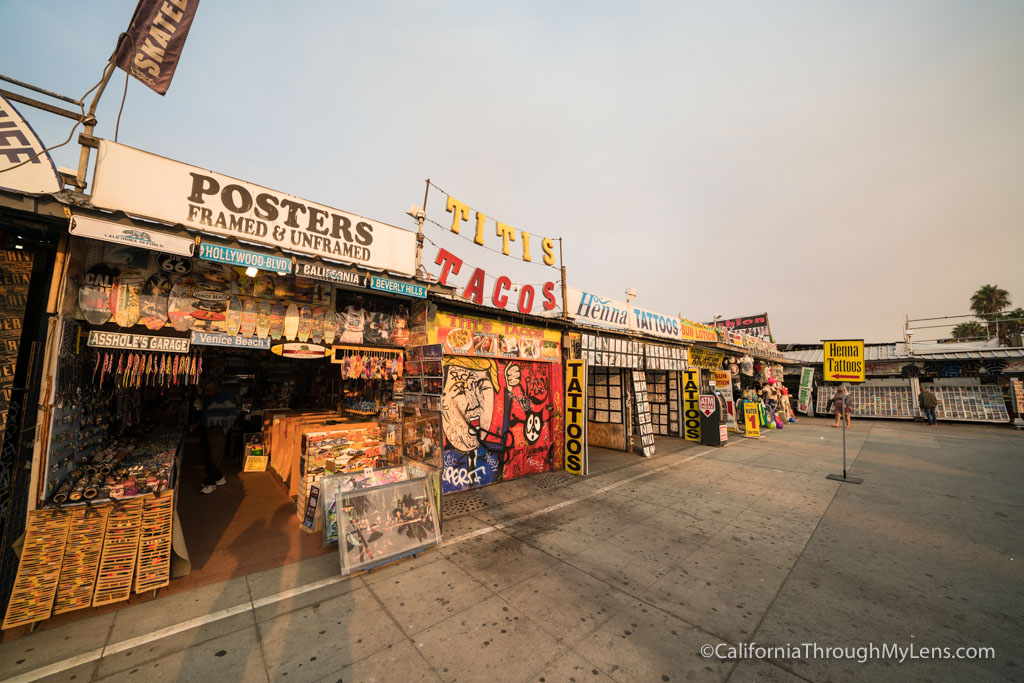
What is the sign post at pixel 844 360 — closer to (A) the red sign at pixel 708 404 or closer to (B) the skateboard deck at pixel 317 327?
(A) the red sign at pixel 708 404

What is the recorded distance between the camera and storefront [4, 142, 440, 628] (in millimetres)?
3818

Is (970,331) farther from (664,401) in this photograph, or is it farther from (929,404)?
(664,401)

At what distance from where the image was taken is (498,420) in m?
8.34

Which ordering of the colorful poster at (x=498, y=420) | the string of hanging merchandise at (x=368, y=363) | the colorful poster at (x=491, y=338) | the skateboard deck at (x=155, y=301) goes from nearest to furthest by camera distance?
the skateboard deck at (x=155, y=301) → the string of hanging merchandise at (x=368, y=363) → the colorful poster at (x=491, y=338) → the colorful poster at (x=498, y=420)

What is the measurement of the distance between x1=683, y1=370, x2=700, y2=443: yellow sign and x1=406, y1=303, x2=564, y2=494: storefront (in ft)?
21.8

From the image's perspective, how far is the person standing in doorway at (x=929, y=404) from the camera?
18438 mm

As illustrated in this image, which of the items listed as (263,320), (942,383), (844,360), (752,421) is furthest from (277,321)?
(942,383)

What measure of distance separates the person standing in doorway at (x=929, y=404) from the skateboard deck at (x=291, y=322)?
2868 cm

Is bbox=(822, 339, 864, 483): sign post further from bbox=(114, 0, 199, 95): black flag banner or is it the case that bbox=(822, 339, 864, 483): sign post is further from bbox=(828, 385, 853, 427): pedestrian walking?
bbox=(114, 0, 199, 95): black flag banner

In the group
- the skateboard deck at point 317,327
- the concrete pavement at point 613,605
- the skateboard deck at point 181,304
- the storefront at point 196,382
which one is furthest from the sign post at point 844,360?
the skateboard deck at point 181,304

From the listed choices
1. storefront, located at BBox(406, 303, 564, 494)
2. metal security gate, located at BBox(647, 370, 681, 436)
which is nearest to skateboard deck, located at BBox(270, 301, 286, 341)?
storefront, located at BBox(406, 303, 564, 494)

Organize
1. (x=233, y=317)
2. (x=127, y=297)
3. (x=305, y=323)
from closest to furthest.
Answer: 1. (x=127, y=297)
2. (x=233, y=317)
3. (x=305, y=323)

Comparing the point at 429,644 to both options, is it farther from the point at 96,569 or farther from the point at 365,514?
the point at 96,569

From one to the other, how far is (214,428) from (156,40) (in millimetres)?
6569
